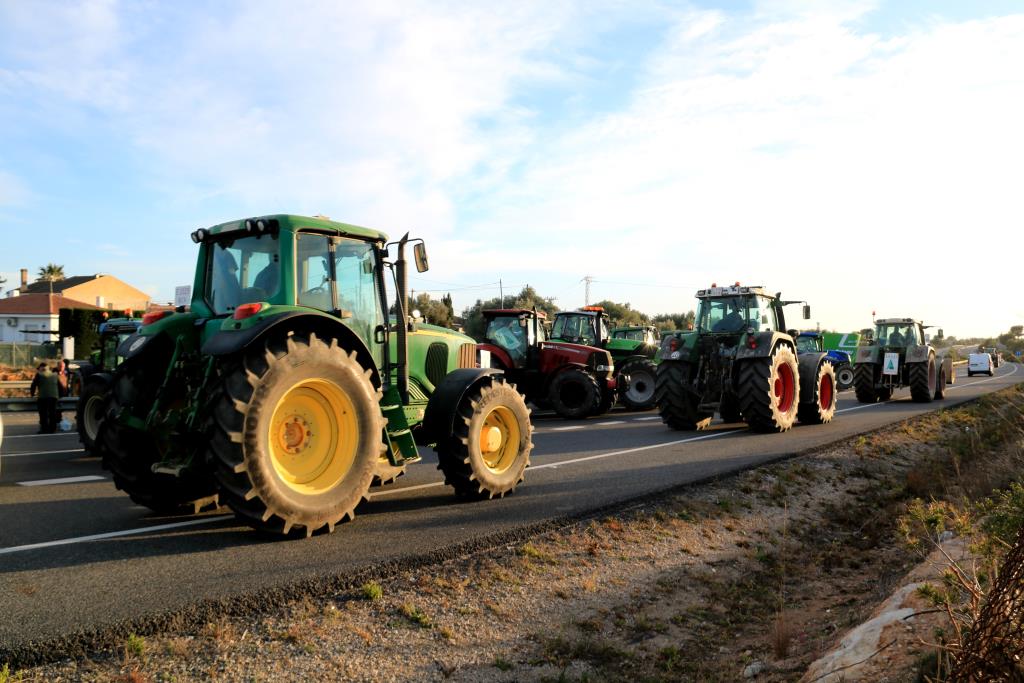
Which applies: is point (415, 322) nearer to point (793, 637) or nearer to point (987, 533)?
point (793, 637)

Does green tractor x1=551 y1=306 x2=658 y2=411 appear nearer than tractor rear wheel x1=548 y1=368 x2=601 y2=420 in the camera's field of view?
No

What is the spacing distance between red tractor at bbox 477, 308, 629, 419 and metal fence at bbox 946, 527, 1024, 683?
47.9 ft

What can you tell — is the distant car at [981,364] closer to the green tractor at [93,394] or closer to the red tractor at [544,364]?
the red tractor at [544,364]

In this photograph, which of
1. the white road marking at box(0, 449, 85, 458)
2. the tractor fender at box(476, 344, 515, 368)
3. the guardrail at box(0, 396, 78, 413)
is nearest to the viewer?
the white road marking at box(0, 449, 85, 458)

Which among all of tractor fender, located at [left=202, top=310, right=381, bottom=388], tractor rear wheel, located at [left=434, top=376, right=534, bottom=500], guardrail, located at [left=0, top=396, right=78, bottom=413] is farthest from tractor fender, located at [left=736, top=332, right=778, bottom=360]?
guardrail, located at [left=0, top=396, right=78, bottom=413]

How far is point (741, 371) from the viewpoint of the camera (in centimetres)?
1330

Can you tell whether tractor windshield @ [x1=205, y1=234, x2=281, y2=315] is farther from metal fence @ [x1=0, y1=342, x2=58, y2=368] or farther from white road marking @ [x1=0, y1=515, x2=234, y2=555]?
metal fence @ [x1=0, y1=342, x2=58, y2=368]

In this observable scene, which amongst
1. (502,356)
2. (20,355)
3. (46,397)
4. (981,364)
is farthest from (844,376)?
(20,355)

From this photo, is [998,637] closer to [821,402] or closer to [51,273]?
[821,402]

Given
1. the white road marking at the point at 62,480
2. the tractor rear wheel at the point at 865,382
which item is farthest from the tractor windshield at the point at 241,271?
the tractor rear wheel at the point at 865,382

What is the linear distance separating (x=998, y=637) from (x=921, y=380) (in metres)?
20.1

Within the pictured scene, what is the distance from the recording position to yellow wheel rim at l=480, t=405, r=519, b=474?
24.1 ft

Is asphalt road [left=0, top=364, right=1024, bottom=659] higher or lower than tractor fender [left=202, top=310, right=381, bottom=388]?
lower

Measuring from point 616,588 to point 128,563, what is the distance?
3436 mm
